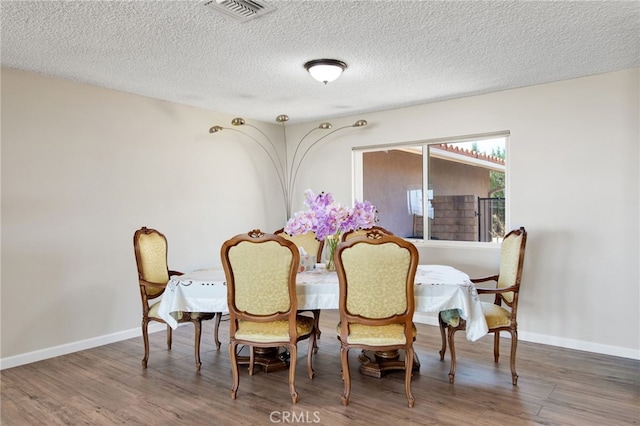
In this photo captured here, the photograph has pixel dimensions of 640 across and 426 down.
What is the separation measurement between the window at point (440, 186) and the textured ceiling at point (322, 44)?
641 millimetres

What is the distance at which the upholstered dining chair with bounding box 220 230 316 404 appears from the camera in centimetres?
278

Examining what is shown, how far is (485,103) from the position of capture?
441 centimetres

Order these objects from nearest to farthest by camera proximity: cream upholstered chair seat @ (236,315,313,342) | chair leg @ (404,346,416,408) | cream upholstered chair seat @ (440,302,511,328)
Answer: chair leg @ (404,346,416,408) → cream upholstered chair seat @ (236,315,313,342) → cream upholstered chair seat @ (440,302,511,328)

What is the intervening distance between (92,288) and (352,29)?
3.12 meters

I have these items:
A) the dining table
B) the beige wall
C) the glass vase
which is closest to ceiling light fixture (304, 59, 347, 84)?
the glass vase

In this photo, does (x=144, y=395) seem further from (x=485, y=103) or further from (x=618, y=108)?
(x=618, y=108)

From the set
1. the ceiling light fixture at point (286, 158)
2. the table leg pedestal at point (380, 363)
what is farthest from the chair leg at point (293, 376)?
the ceiling light fixture at point (286, 158)

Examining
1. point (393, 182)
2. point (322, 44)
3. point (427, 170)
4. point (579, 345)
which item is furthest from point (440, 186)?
point (322, 44)

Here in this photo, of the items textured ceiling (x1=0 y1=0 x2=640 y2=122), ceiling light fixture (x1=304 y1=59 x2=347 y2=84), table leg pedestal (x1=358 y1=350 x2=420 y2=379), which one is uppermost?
textured ceiling (x1=0 y1=0 x2=640 y2=122)

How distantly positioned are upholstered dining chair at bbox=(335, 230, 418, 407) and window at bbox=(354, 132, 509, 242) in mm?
2212

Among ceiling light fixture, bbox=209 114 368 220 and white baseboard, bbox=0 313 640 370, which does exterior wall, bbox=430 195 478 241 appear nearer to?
white baseboard, bbox=0 313 640 370

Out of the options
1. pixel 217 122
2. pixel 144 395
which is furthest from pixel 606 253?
pixel 217 122

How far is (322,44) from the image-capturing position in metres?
3.09

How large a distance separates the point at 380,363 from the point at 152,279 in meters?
1.90
